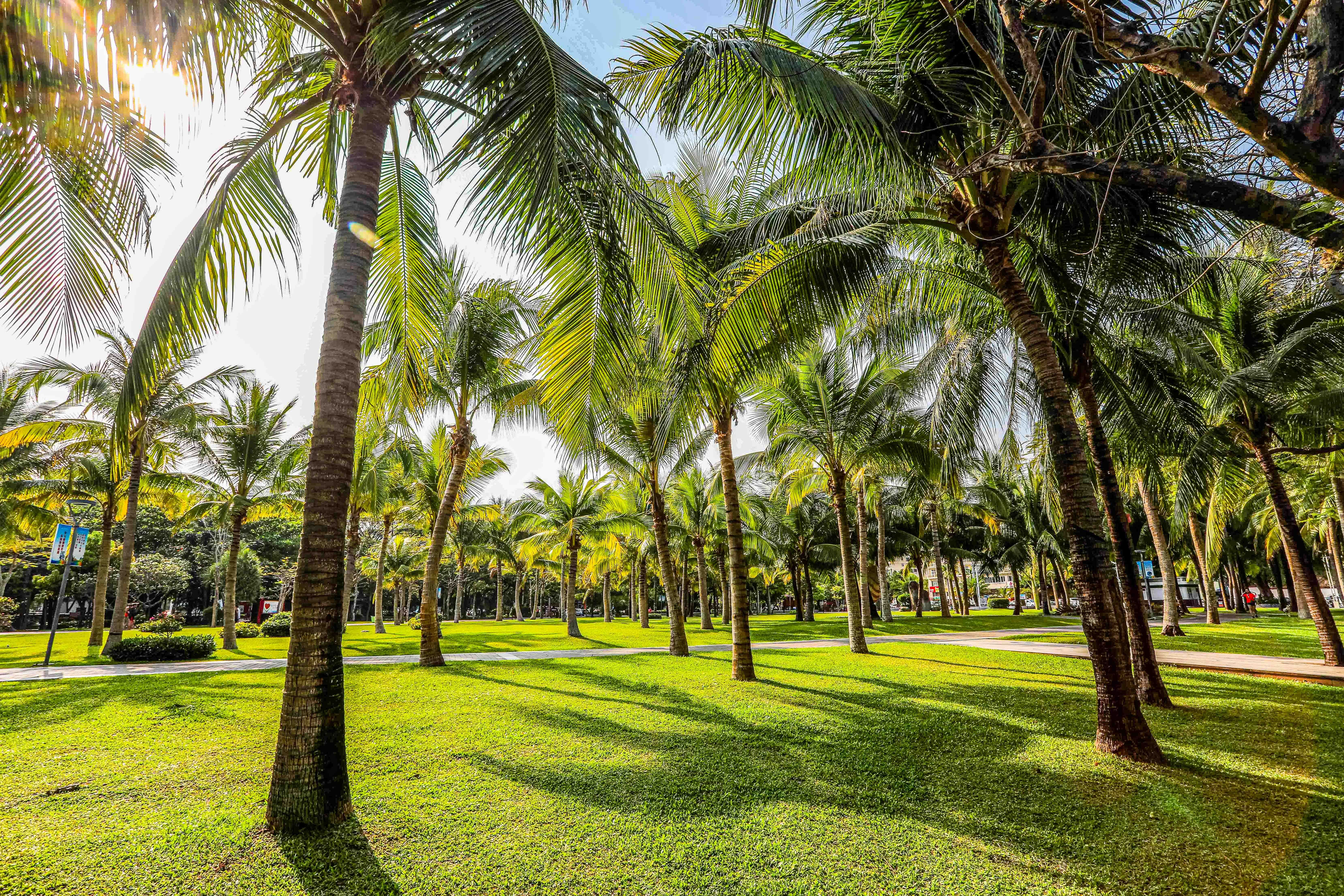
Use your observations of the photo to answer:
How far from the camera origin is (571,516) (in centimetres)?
2444

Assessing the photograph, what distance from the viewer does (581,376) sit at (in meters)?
4.93

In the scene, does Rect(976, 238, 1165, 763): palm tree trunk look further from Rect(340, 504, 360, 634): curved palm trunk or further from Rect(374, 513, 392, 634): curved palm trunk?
Rect(374, 513, 392, 634): curved palm trunk

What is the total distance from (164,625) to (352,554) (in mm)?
7146

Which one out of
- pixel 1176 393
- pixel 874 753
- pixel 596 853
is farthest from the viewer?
pixel 1176 393

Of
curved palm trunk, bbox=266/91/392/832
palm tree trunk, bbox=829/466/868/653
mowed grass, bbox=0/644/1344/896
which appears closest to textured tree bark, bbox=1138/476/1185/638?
palm tree trunk, bbox=829/466/868/653

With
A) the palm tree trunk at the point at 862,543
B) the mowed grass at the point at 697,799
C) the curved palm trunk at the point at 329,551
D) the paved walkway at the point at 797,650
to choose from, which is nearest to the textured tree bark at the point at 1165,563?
the paved walkway at the point at 797,650

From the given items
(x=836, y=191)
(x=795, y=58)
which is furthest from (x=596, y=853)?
(x=836, y=191)

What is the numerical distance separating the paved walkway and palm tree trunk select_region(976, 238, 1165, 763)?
6.74 metres

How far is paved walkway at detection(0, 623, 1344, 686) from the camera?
33.8 ft

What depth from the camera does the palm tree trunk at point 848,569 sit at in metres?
15.0

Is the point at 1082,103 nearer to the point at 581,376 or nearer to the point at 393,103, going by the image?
the point at 581,376

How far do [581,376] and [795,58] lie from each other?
281 cm

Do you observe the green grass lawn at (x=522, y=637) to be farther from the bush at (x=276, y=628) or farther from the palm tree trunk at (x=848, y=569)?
the palm tree trunk at (x=848, y=569)

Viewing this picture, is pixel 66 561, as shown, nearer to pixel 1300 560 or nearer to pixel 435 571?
pixel 435 571
